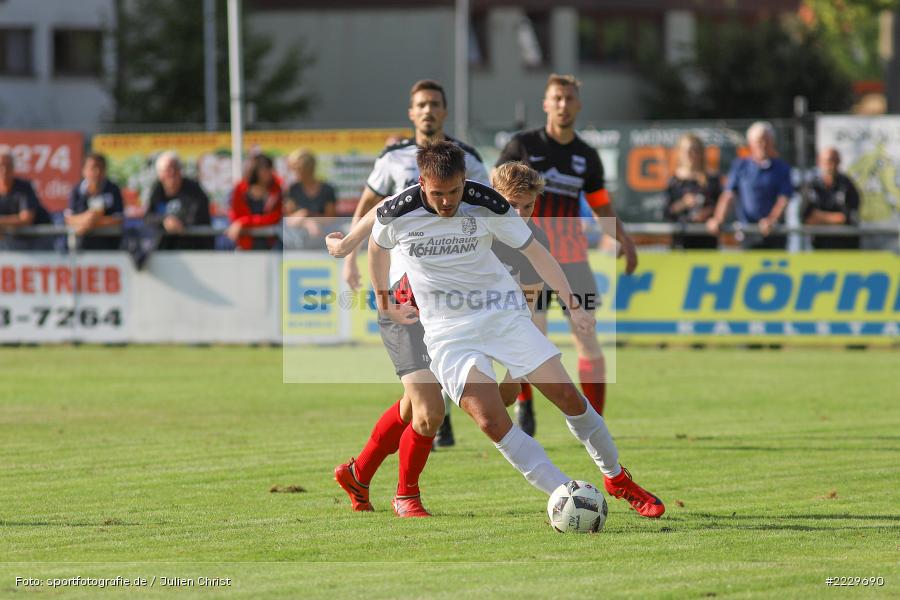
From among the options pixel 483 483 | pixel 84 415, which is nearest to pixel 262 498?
pixel 483 483

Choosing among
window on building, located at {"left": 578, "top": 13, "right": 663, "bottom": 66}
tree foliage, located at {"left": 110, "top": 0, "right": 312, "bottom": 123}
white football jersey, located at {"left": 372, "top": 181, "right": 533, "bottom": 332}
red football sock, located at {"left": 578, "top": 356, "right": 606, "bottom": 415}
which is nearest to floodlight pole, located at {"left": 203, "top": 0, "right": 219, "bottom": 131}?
tree foliage, located at {"left": 110, "top": 0, "right": 312, "bottom": 123}

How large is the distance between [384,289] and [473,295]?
0.75m

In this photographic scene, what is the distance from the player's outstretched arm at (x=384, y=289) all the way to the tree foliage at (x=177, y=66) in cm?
3441

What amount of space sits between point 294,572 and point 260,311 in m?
11.0

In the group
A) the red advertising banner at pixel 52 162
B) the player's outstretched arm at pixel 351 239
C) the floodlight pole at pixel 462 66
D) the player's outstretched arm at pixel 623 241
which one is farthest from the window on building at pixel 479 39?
the player's outstretched arm at pixel 351 239

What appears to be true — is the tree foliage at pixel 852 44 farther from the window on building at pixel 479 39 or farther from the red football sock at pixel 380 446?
the red football sock at pixel 380 446

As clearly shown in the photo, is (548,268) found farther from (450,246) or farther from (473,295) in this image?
(450,246)

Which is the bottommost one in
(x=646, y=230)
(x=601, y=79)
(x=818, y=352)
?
(x=818, y=352)

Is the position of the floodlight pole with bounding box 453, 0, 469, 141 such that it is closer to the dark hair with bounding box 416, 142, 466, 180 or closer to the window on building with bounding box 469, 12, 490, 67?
the window on building with bounding box 469, 12, 490, 67

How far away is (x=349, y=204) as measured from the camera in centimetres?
2705

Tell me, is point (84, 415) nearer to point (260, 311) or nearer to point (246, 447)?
point (246, 447)

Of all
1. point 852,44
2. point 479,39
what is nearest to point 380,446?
point 479,39

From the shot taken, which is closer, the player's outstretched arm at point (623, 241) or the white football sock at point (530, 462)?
the white football sock at point (530, 462)

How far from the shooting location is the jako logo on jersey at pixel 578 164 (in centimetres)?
1038
